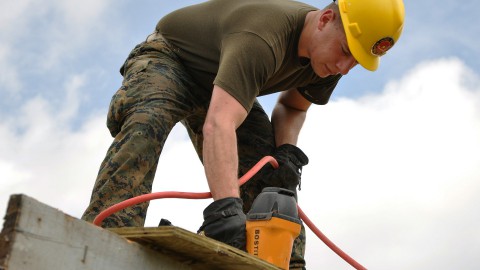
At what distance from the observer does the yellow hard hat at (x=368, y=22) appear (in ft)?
12.0

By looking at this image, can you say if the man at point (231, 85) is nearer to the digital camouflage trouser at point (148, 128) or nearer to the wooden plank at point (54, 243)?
the digital camouflage trouser at point (148, 128)

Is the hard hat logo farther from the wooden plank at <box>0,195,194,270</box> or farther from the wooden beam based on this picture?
the wooden plank at <box>0,195,194,270</box>

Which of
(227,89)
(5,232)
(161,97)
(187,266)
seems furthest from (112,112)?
(5,232)

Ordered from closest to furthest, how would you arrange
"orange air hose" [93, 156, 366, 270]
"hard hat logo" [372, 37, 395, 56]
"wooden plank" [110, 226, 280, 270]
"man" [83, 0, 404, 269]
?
"wooden plank" [110, 226, 280, 270], "orange air hose" [93, 156, 366, 270], "man" [83, 0, 404, 269], "hard hat logo" [372, 37, 395, 56]

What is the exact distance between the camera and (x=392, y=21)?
12.2 ft

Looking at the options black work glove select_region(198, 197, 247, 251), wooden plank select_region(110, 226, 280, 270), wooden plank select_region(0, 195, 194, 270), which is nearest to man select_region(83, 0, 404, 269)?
black work glove select_region(198, 197, 247, 251)

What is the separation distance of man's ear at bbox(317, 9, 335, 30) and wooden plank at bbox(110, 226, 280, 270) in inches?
70.7

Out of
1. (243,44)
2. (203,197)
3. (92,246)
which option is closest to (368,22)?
(243,44)

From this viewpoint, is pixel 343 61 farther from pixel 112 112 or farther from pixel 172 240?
pixel 172 240

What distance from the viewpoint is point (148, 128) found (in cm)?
327

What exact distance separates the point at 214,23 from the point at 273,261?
1.54 meters

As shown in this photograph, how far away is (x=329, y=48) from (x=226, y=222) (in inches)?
53.0

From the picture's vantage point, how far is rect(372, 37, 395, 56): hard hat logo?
378 cm

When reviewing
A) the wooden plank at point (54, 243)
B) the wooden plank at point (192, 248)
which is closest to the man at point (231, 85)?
the wooden plank at point (192, 248)
